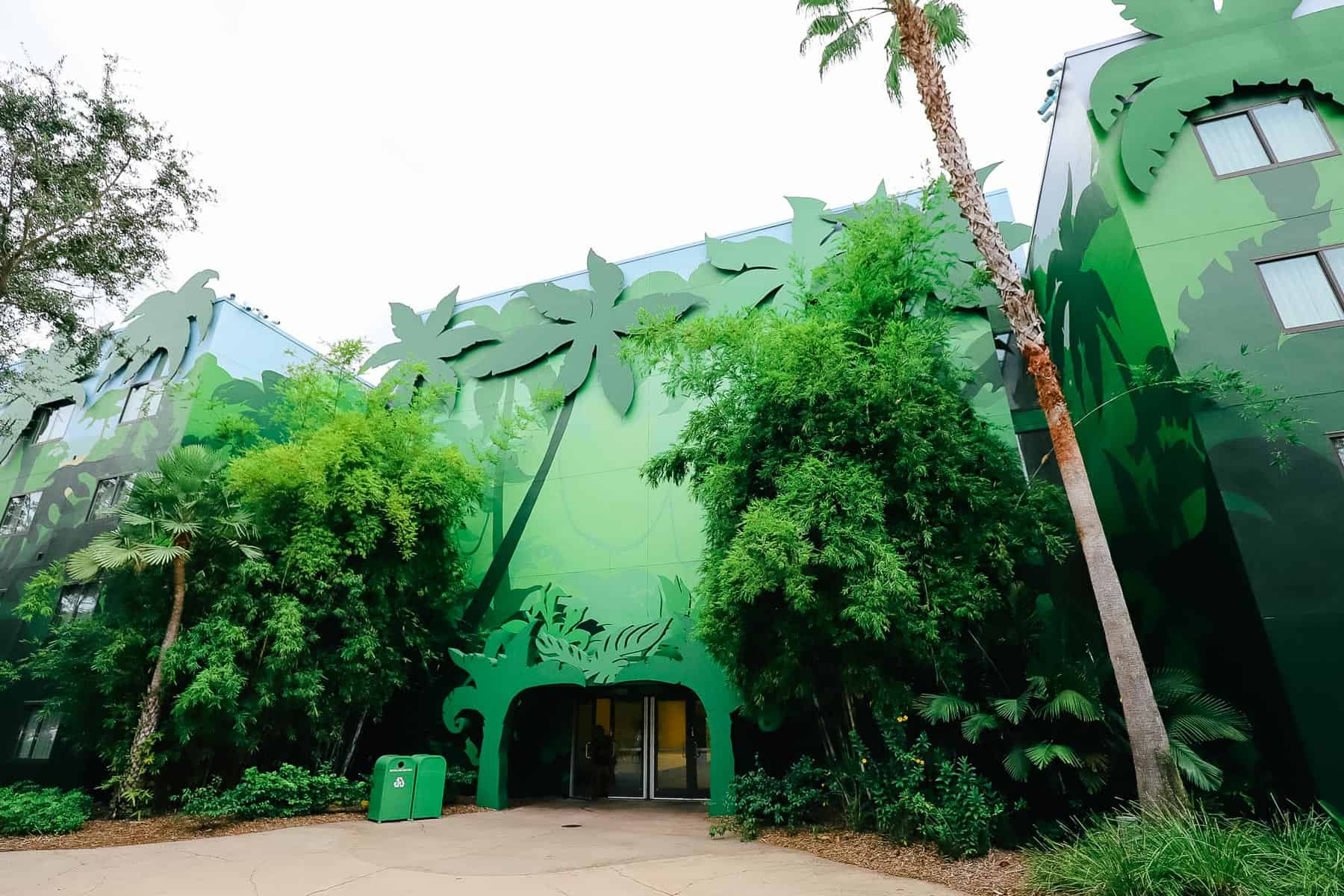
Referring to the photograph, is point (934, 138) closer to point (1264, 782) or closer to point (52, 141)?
point (1264, 782)

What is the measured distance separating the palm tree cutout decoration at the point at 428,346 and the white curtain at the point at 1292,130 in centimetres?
1361

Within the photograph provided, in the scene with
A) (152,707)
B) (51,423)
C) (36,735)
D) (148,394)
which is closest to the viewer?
(152,707)

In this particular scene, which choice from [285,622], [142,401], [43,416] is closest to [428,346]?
[142,401]

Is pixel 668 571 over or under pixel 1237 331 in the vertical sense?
under

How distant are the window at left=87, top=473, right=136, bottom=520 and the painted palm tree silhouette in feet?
23.7

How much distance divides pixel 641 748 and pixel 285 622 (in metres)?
6.71

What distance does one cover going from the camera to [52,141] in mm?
8961

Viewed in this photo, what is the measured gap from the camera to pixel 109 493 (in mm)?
14133

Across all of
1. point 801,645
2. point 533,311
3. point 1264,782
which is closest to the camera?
point 1264,782

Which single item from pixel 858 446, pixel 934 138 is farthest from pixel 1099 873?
pixel 934 138

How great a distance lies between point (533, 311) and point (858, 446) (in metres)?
9.53

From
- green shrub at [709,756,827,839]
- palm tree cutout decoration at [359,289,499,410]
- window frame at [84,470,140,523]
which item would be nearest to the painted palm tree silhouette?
palm tree cutout decoration at [359,289,499,410]

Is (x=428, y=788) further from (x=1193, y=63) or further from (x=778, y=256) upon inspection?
(x=1193, y=63)

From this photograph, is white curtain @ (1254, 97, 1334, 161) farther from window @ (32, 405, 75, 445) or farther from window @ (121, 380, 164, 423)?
window @ (32, 405, 75, 445)
